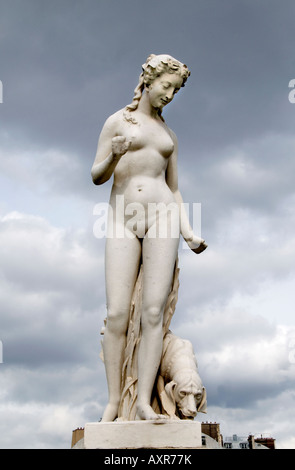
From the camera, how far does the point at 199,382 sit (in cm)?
759

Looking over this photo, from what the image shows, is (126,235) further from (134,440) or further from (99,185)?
(134,440)

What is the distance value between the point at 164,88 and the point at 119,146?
1.13 metres

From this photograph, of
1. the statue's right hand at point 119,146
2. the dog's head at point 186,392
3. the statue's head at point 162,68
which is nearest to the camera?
the dog's head at point 186,392

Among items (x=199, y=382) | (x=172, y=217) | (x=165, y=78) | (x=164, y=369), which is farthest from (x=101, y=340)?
(x=165, y=78)

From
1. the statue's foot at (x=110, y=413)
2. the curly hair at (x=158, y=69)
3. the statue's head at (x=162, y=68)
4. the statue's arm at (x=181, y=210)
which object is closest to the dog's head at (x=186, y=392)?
the statue's foot at (x=110, y=413)

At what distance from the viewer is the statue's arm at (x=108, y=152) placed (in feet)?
24.9

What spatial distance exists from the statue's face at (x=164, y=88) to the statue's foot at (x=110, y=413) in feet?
13.4

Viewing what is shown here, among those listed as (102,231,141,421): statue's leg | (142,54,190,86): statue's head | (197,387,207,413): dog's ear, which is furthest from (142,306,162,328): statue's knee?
(142,54,190,86): statue's head

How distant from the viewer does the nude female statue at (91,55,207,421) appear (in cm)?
759

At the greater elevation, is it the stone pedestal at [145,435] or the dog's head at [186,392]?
the dog's head at [186,392]

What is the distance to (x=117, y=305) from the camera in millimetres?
7688

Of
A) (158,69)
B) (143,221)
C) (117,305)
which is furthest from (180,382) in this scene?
(158,69)

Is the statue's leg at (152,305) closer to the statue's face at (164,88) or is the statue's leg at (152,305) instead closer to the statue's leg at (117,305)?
the statue's leg at (117,305)

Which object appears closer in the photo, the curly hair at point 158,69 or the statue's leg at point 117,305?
the statue's leg at point 117,305
